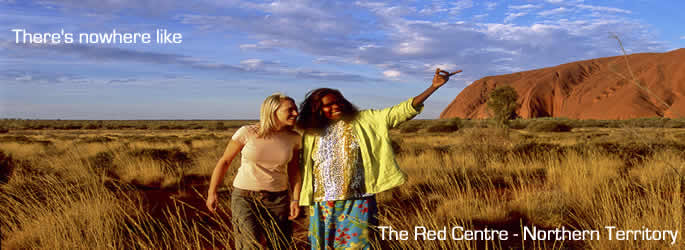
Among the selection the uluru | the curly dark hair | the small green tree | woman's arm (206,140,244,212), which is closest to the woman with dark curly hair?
the curly dark hair

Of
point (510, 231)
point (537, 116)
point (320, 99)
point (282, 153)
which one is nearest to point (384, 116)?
point (320, 99)

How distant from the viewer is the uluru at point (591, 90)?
2079 inches

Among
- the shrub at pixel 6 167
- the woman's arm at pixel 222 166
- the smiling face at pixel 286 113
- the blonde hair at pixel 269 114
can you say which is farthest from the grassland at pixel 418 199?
the smiling face at pixel 286 113

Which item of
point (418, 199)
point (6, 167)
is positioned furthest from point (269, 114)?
point (6, 167)

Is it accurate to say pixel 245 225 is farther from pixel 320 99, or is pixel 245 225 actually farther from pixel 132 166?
pixel 132 166

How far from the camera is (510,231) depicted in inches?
158

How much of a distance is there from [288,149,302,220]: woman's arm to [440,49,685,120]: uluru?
48.3m

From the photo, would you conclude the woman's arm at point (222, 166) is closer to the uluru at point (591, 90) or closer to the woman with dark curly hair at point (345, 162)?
the woman with dark curly hair at point (345, 162)

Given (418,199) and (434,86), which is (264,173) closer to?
(434,86)

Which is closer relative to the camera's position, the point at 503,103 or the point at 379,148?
the point at 379,148

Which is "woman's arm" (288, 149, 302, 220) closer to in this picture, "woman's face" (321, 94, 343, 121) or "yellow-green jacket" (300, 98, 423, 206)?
"yellow-green jacket" (300, 98, 423, 206)

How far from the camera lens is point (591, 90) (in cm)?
5997

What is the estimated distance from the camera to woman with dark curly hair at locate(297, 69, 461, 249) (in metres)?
2.44

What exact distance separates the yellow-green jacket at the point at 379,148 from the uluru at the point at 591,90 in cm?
4842
